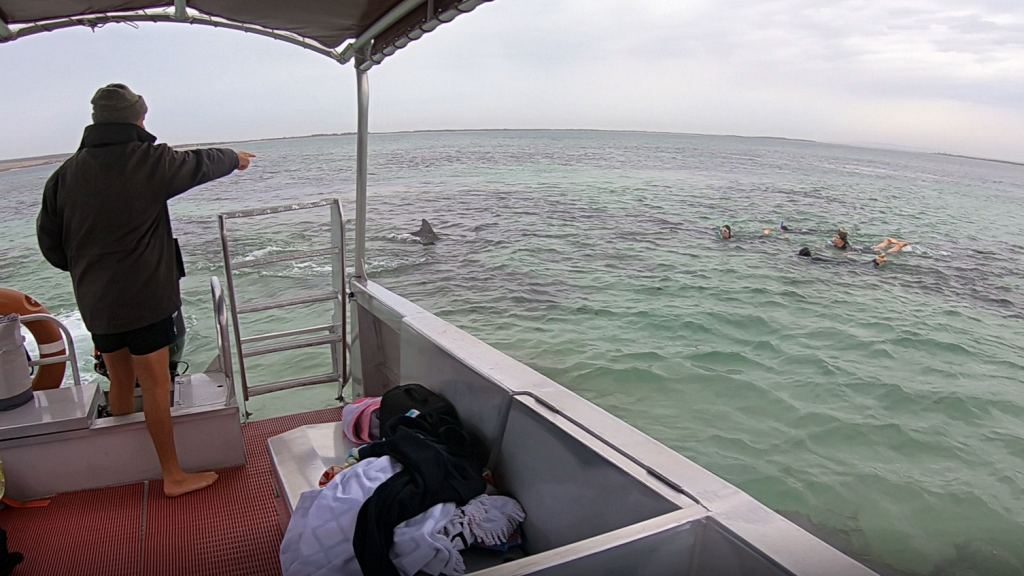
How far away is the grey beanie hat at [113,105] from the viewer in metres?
2.07

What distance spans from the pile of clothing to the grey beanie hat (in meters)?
1.42

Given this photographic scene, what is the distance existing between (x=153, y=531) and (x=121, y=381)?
0.62 meters

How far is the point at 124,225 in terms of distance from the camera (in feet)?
6.97

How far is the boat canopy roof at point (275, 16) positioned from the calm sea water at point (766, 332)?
3.97 m

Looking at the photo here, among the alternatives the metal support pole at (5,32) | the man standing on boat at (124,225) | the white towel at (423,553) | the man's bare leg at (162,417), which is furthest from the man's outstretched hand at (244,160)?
the white towel at (423,553)

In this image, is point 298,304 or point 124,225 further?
point 298,304

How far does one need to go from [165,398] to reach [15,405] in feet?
2.26

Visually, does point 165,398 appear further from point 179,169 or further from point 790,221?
point 790,221

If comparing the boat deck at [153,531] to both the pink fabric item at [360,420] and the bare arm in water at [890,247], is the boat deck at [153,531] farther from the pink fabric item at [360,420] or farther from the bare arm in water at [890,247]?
the bare arm in water at [890,247]

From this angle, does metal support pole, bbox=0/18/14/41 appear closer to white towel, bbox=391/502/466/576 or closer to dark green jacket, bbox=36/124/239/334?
dark green jacket, bbox=36/124/239/334

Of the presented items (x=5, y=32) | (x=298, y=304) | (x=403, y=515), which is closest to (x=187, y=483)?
(x=298, y=304)

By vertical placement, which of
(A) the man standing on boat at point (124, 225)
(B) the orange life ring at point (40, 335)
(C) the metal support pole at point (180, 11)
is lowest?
(B) the orange life ring at point (40, 335)

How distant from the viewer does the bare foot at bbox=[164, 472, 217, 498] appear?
99.3 inches

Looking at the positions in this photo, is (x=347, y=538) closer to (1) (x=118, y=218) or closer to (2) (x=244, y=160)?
(1) (x=118, y=218)
